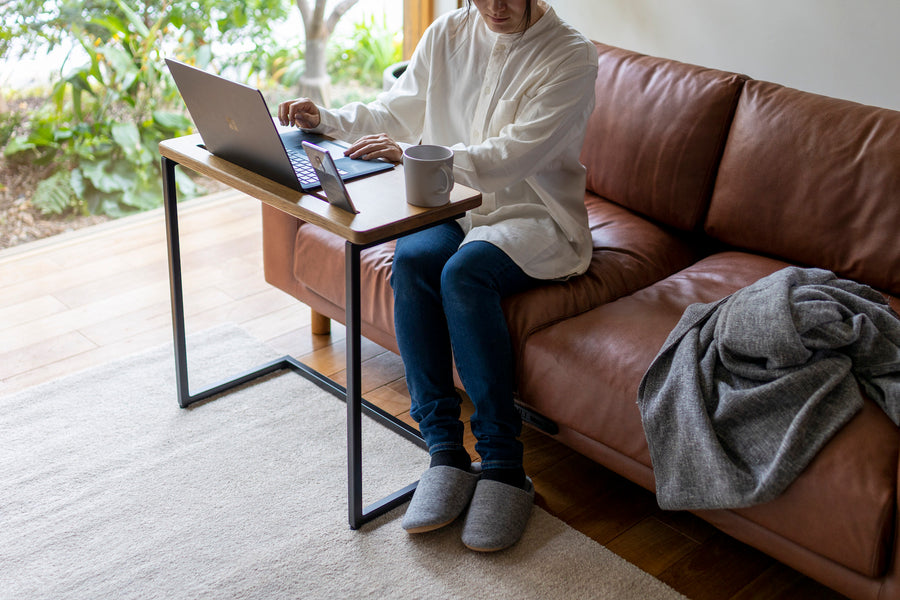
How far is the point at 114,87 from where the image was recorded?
10.1 feet

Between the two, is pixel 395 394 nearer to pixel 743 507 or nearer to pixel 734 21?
pixel 743 507

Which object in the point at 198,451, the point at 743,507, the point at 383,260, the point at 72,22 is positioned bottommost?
the point at 198,451

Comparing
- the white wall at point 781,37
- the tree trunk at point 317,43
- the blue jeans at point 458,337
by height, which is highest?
the white wall at point 781,37

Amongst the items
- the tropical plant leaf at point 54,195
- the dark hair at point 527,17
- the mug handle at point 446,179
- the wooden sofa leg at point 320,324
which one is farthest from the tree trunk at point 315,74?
the mug handle at point 446,179

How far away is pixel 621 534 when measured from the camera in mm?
1707

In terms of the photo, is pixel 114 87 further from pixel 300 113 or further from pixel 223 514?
pixel 223 514

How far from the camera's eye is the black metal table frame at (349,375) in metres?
1.52

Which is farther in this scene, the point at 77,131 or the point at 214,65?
the point at 214,65

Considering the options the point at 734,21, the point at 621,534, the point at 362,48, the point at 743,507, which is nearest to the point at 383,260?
the point at 621,534

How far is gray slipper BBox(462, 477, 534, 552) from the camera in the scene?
5.30 ft

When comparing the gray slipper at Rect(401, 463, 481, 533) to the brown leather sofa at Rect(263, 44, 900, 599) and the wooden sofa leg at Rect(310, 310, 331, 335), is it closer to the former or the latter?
the brown leather sofa at Rect(263, 44, 900, 599)

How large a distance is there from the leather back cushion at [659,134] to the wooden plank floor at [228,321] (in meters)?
0.64

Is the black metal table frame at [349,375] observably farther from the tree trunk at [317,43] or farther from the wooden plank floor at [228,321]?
the tree trunk at [317,43]

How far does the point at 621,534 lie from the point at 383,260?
2.49 ft
